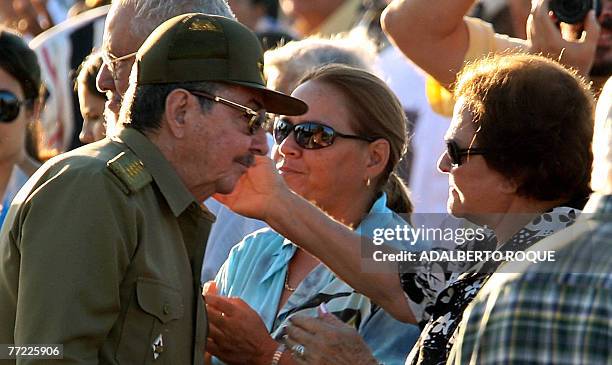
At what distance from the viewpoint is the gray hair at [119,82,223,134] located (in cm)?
329

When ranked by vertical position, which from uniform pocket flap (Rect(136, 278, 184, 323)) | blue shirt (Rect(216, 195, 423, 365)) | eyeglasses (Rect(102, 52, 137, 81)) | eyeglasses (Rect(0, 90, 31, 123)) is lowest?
blue shirt (Rect(216, 195, 423, 365))

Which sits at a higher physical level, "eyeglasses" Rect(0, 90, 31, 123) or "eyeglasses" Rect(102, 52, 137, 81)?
"eyeglasses" Rect(102, 52, 137, 81)

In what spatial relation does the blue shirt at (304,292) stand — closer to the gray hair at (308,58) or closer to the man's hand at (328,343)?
the man's hand at (328,343)

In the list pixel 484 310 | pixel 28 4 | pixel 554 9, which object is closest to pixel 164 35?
pixel 484 310

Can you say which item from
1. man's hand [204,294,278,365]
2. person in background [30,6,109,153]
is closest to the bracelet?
man's hand [204,294,278,365]

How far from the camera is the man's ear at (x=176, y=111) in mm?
3275

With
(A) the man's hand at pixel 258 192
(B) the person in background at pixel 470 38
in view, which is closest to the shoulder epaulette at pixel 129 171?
(A) the man's hand at pixel 258 192

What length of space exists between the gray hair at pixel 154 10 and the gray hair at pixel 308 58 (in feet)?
3.20

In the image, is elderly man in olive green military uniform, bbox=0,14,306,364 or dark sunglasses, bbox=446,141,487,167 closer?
elderly man in olive green military uniform, bbox=0,14,306,364

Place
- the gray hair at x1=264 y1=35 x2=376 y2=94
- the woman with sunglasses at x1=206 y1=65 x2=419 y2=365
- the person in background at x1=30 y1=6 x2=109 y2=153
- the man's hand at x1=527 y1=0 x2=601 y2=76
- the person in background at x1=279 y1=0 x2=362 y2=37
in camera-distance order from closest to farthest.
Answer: the woman with sunglasses at x1=206 y1=65 x2=419 y2=365
the man's hand at x1=527 y1=0 x2=601 y2=76
the gray hair at x1=264 y1=35 x2=376 y2=94
the person in background at x1=30 y1=6 x2=109 y2=153
the person in background at x1=279 y1=0 x2=362 y2=37

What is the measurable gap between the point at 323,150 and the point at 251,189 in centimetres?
52

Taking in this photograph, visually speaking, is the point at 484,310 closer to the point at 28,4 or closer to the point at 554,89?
the point at 554,89

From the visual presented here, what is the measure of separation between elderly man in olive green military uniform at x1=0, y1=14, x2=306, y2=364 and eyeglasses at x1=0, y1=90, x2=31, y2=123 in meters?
2.11

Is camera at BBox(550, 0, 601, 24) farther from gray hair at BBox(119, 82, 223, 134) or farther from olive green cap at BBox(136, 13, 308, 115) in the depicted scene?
gray hair at BBox(119, 82, 223, 134)
